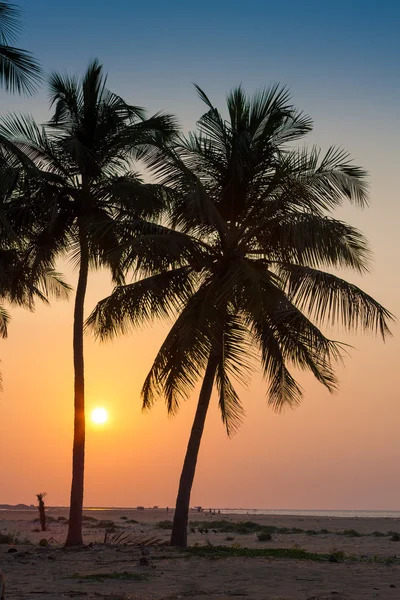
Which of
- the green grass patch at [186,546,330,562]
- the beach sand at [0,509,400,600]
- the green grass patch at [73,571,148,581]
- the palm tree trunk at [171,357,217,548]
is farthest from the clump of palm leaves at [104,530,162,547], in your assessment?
the green grass patch at [73,571,148,581]

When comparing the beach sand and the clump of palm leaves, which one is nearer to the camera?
the beach sand

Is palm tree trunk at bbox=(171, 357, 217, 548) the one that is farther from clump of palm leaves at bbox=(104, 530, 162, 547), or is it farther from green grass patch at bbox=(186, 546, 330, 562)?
green grass patch at bbox=(186, 546, 330, 562)

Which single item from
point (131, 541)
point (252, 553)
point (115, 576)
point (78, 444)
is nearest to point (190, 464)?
point (78, 444)

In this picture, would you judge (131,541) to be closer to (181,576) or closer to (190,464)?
(190,464)

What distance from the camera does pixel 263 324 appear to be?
848 inches

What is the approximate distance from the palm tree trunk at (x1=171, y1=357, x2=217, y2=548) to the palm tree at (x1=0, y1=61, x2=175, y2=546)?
110 inches

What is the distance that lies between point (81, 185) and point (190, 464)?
28.2ft

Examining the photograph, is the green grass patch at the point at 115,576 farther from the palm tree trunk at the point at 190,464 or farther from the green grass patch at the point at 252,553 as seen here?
the palm tree trunk at the point at 190,464

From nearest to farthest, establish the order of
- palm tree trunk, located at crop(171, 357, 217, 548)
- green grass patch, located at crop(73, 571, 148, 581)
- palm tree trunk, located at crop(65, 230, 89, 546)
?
green grass patch, located at crop(73, 571, 148, 581) < palm tree trunk, located at crop(171, 357, 217, 548) < palm tree trunk, located at crop(65, 230, 89, 546)

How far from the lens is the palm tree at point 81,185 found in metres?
22.3

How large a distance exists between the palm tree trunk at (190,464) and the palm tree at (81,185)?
279 cm

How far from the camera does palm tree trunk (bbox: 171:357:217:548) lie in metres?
21.5

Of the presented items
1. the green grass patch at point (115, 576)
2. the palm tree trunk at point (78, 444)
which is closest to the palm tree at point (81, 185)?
the palm tree trunk at point (78, 444)

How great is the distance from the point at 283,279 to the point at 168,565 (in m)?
8.06
